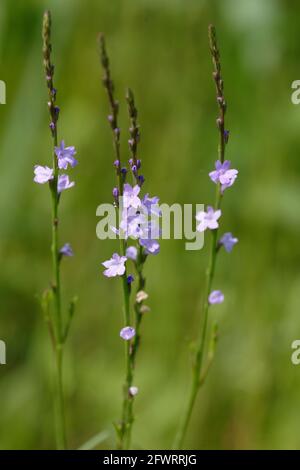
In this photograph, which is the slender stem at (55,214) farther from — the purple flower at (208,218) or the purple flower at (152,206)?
the purple flower at (208,218)

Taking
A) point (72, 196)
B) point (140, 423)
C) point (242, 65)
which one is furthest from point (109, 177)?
point (140, 423)

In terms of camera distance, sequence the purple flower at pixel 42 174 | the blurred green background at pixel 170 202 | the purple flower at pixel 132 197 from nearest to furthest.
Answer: the purple flower at pixel 132 197, the purple flower at pixel 42 174, the blurred green background at pixel 170 202

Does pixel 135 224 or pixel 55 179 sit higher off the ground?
pixel 55 179

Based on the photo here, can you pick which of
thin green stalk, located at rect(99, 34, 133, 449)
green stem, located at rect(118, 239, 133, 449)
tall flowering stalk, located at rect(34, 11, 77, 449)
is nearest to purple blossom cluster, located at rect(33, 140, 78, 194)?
tall flowering stalk, located at rect(34, 11, 77, 449)

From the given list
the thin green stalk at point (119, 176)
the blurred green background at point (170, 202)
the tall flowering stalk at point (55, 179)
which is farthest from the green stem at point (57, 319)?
the blurred green background at point (170, 202)

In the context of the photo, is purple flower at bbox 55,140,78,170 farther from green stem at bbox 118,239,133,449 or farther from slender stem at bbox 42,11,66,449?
green stem at bbox 118,239,133,449

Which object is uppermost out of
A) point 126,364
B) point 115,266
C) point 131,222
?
point 131,222

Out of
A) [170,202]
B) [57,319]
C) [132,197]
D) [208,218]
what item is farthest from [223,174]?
[170,202]

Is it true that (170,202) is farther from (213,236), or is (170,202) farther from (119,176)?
(119,176)
